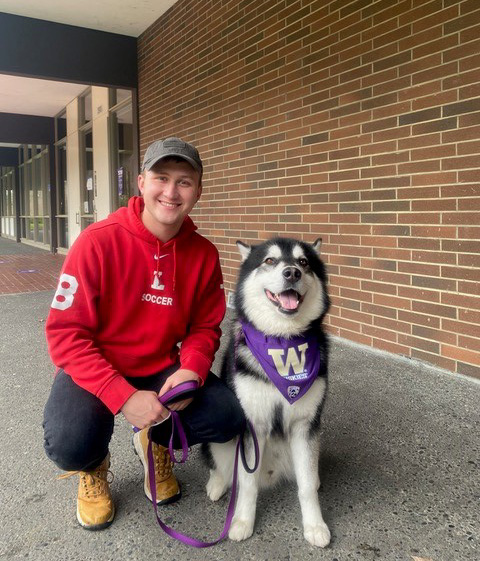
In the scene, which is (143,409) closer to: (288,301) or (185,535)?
(185,535)

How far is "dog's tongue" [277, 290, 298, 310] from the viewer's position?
1.92 metres

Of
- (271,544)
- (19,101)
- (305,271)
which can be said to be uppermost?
(19,101)

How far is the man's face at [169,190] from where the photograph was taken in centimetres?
204

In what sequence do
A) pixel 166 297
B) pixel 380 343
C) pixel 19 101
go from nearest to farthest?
pixel 166 297 → pixel 380 343 → pixel 19 101

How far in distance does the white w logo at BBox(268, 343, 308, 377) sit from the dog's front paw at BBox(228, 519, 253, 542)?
0.62 m

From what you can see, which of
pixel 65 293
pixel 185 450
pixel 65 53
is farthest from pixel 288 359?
pixel 65 53

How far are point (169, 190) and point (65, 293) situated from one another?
61 centimetres

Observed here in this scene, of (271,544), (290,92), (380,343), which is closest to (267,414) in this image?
(271,544)

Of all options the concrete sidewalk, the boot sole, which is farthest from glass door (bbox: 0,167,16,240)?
the boot sole

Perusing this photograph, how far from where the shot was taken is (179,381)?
193 cm

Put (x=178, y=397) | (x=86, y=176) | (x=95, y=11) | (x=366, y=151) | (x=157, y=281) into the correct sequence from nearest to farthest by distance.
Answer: (x=178, y=397), (x=157, y=281), (x=366, y=151), (x=95, y=11), (x=86, y=176)

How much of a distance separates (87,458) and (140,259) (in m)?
0.85

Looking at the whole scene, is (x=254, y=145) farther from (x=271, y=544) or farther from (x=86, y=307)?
(x=271, y=544)

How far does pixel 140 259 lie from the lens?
2088 millimetres
